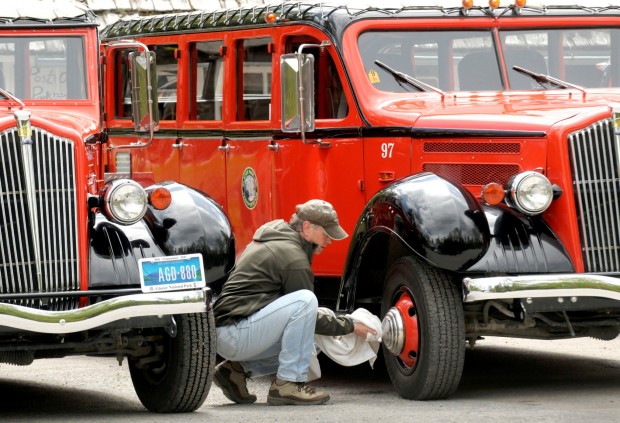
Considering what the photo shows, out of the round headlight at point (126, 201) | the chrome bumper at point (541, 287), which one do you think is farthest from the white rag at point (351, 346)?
the round headlight at point (126, 201)

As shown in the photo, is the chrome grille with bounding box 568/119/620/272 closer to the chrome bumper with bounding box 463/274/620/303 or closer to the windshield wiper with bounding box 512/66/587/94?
the chrome bumper with bounding box 463/274/620/303

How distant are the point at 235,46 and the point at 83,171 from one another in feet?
10.3

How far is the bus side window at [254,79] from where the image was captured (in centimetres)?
1078

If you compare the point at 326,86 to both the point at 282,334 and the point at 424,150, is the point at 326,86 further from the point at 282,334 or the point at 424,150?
the point at 282,334

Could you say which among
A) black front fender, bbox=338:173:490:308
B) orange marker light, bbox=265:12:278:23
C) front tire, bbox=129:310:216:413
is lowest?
front tire, bbox=129:310:216:413

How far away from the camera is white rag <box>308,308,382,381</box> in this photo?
8719 mm

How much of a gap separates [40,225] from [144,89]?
58.7 inches

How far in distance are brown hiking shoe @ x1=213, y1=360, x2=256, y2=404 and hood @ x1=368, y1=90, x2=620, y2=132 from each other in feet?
6.24

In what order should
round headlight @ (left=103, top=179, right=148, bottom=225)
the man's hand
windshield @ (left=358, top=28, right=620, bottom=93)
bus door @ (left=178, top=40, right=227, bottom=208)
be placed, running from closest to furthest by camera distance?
round headlight @ (left=103, top=179, right=148, bottom=225), the man's hand, windshield @ (left=358, top=28, right=620, bottom=93), bus door @ (left=178, top=40, right=227, bottom=208)

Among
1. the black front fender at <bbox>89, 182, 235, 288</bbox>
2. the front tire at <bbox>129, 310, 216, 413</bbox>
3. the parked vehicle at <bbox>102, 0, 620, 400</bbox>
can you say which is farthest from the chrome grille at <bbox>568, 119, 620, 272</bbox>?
the front tire at <bbox>129, 310, 216, 413</bbox>

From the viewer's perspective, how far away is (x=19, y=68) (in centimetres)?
906

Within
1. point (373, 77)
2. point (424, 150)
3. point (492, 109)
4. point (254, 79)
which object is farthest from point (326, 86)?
point (492, 109)

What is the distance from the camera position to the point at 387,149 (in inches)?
380

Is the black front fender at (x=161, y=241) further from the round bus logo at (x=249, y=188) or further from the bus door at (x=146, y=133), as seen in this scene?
the bus door at (x=146, y=133)
